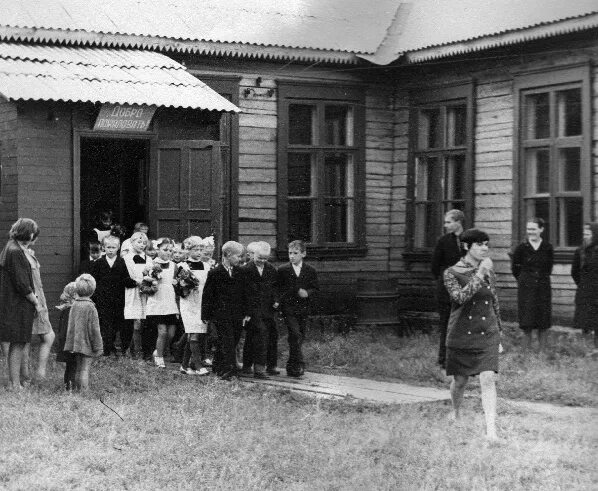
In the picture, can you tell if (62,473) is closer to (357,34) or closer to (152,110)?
(152,110)

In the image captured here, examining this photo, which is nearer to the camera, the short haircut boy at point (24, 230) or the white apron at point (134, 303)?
the short haircut boy at point (24, 230)

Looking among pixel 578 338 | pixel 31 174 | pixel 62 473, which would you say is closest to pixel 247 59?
pixel 31 174

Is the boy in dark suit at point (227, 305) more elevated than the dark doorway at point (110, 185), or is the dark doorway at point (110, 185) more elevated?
the dark doorway at point (110, 185)

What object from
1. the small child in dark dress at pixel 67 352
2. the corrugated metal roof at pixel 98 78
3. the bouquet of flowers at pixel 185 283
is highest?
the corrugated metal roof at pixel 98 78

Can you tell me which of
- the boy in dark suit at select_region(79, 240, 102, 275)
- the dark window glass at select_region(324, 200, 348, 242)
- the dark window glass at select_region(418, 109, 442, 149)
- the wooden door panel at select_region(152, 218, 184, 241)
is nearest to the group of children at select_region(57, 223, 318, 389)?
the boy in dark suit at select_region(79, 240, 102, 275)

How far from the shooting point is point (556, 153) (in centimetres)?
1397

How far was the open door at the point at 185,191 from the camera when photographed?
13.7m

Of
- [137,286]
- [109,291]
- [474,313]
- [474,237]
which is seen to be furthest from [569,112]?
[474,313]

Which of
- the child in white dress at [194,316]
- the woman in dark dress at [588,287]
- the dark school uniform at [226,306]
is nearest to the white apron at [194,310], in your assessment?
the child in white dress at [194,316]

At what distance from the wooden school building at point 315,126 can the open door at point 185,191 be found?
2cm

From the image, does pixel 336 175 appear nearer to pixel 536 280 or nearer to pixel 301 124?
pixel 301 124

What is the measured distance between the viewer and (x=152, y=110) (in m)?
13.7

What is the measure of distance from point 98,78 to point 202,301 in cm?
342

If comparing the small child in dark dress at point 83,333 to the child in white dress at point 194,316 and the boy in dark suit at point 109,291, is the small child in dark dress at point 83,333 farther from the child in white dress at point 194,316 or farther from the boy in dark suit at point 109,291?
the boy in dark suit at point 109,291
